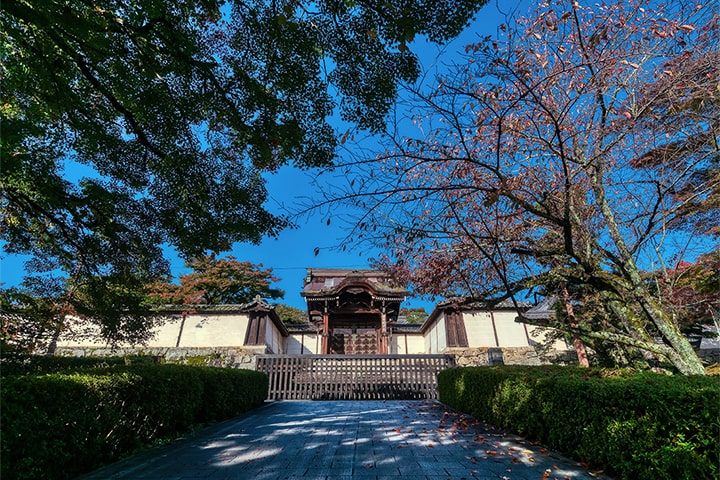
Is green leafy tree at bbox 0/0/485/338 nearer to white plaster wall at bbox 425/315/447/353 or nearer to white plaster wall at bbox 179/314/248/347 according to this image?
white plaster wall at bbox 179/314/248/347

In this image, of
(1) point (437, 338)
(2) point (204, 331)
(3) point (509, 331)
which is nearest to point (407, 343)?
(1) point (437, 338)

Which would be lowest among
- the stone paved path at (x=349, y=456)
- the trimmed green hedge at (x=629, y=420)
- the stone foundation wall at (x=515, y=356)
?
the stone paved path at (x=349, y=456)

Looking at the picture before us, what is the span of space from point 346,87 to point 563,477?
4492 mm

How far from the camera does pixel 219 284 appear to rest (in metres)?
20.3

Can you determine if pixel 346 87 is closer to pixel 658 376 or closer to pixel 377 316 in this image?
A: pixel 658 376

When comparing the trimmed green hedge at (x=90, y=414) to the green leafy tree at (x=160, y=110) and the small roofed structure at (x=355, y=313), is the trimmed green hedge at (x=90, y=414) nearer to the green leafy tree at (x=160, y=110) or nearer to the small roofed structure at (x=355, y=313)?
the green leafy tree at (x=160, y=110)

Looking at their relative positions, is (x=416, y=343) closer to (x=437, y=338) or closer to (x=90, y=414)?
(x=437, y=338)

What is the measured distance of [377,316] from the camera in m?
15.8

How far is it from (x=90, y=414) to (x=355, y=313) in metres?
12.9

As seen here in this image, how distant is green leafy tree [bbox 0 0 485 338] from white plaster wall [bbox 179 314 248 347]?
29.0ft

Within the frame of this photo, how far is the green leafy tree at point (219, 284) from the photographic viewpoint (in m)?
19.2

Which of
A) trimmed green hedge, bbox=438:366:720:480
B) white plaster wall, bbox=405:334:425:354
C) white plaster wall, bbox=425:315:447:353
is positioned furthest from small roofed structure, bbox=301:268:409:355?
trimmed green hedge, bbox=438:366:720:480

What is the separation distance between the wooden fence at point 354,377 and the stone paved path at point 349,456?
18.0 ft

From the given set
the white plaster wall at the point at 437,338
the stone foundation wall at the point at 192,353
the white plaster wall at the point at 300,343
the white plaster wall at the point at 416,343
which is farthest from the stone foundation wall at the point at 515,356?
the stone foundation wall at the point at 192,353
